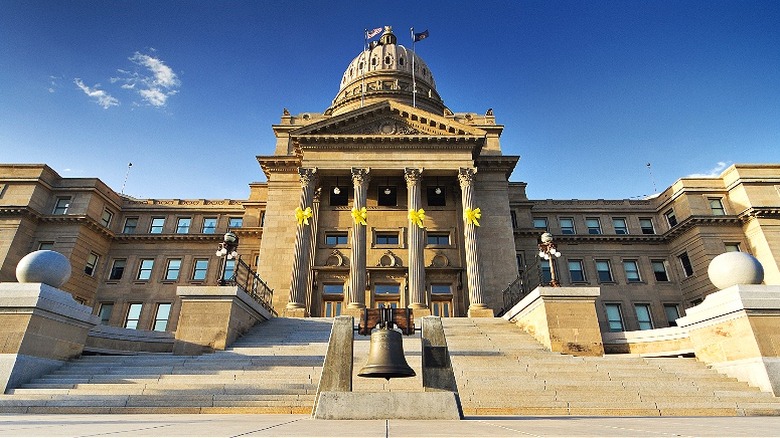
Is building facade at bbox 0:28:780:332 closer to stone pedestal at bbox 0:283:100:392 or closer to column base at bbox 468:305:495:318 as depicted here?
column base at bbox 468:305:495:318

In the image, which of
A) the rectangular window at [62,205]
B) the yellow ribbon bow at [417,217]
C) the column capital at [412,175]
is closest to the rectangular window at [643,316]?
the yellow ribbon bow at [417,217]

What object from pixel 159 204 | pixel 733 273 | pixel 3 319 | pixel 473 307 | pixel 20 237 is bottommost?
pixel 3 319

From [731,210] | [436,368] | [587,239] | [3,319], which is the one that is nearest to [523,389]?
[436,368]

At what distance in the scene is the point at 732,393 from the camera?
10766 millimetres

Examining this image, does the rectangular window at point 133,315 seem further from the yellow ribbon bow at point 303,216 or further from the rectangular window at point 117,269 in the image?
the yellow ribbon bow at point 303,216

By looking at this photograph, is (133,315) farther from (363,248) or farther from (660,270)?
(660,270)

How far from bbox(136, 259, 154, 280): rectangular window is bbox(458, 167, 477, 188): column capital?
30.7m

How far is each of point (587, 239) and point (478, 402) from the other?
35395mm

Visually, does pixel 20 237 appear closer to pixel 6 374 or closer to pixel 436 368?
pixel 6 374

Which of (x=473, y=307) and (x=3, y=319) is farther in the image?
(x=473, y=307)

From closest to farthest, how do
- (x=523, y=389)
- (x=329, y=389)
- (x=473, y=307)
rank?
1. (x=329, y=389)
2. (x=523, y=389)
3. (x=473, y=307)

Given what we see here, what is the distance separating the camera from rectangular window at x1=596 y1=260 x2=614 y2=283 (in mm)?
39781

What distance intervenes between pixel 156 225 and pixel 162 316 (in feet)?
33.9

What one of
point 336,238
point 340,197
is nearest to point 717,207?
point 340,197
